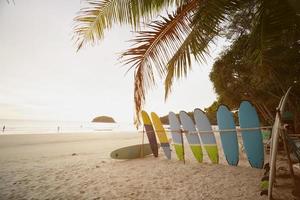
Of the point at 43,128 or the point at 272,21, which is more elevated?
the point at 272,21

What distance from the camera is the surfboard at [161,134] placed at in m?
5.75

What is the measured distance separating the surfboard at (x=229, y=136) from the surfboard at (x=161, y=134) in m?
1.74

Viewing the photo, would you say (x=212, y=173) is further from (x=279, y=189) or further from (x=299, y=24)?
(x=299, y=24)

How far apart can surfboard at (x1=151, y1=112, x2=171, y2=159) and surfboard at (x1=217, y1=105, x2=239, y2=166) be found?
1.74 m

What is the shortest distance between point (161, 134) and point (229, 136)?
2.17 metres

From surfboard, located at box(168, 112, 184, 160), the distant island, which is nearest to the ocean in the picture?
surfboard, located at box(168, 112, 184, 160)

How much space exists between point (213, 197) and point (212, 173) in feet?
4.24

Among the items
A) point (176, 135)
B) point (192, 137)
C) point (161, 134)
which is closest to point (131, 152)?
point (161, 134)

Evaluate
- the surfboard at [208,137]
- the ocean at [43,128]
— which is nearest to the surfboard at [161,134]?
the surfboard at [208,137]

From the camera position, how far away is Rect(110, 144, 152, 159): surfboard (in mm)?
5852

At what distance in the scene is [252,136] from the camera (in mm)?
4074

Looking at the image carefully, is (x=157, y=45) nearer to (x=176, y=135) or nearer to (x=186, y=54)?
(x=186, y=54)

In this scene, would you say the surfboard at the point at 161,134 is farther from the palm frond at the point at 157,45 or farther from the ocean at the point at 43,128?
the ocean at the point at 43,128

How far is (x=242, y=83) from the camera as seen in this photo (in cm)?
779
